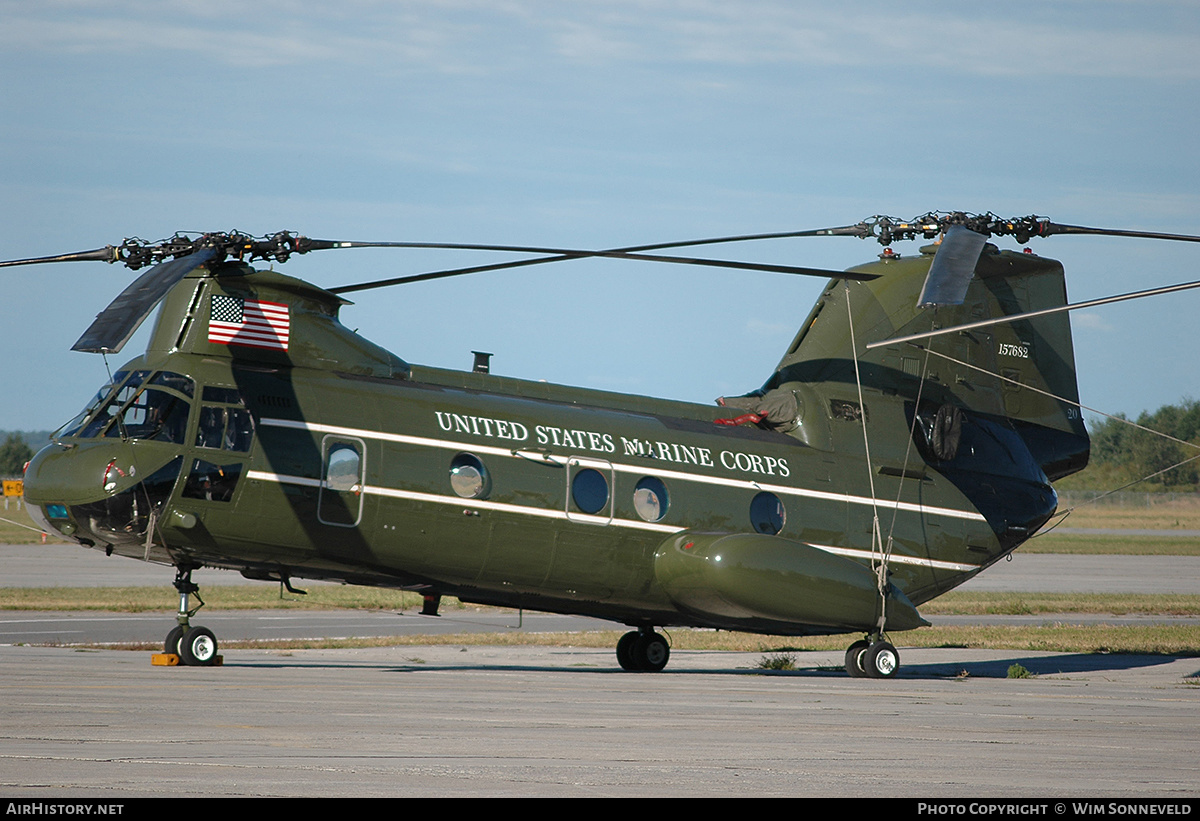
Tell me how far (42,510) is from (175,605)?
1768 cm

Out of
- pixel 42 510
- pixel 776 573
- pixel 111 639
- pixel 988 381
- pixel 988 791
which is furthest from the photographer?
pixel 111 639

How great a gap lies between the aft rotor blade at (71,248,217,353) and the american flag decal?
1215 mm

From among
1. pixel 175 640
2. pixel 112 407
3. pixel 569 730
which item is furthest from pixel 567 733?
pixel 112 407

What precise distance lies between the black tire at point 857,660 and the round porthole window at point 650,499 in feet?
11.5

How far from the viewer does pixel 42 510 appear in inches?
630

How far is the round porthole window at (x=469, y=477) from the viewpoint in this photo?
1725 cm

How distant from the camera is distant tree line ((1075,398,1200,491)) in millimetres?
96188

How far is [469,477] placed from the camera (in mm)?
17359

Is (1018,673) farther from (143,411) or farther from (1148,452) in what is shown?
(1148,452)

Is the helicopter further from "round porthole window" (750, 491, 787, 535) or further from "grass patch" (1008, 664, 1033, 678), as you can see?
"grass patch" (1008, 664, 1033, 678)
